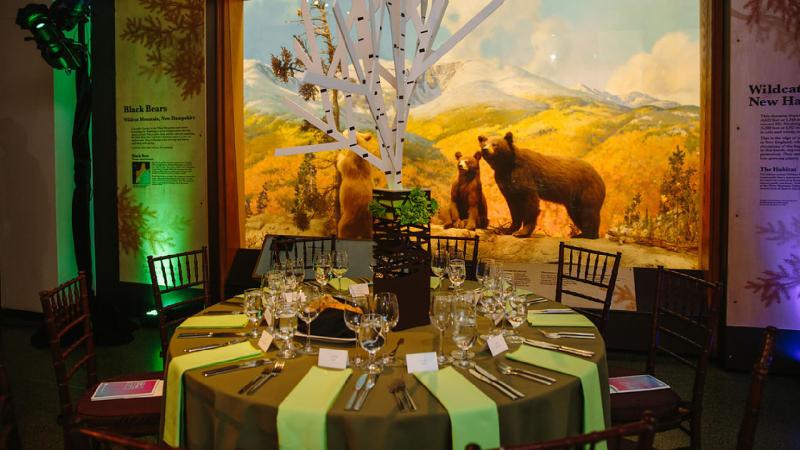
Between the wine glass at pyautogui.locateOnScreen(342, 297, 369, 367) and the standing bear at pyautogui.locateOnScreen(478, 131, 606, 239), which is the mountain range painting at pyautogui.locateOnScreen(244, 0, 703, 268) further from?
the wine glass at pyautogui.locateOnScreen(342, 297, 369, 367)

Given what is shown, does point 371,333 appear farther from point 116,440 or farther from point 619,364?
point 619,364

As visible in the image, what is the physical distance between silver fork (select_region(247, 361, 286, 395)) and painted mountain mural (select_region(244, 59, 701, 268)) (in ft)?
8.83

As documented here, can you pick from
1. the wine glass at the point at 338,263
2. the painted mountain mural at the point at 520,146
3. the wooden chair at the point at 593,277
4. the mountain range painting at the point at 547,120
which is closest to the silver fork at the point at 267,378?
the wine glass at the point at 338,263

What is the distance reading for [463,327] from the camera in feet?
5.67

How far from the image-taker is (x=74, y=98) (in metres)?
4.97

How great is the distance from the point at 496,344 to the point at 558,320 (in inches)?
20.1

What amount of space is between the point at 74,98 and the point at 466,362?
473 centimetres

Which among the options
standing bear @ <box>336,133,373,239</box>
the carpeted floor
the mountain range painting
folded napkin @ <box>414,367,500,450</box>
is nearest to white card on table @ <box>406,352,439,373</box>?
folded napkin @ <box>414,367,500,450</box>

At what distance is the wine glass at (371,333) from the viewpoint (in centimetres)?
168

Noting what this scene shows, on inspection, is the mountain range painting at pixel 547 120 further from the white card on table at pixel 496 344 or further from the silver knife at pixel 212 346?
the silver knife at pixel 212 346

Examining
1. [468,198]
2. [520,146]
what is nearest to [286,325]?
[468,198]

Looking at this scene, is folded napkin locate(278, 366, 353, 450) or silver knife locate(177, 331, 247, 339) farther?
silver knife locate(177, 331, 247, 339)

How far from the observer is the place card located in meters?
1.92

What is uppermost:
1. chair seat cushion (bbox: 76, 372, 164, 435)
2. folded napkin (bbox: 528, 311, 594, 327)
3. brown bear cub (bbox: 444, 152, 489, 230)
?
brown bear cub (bbox: 444, 152, 489, 230)
